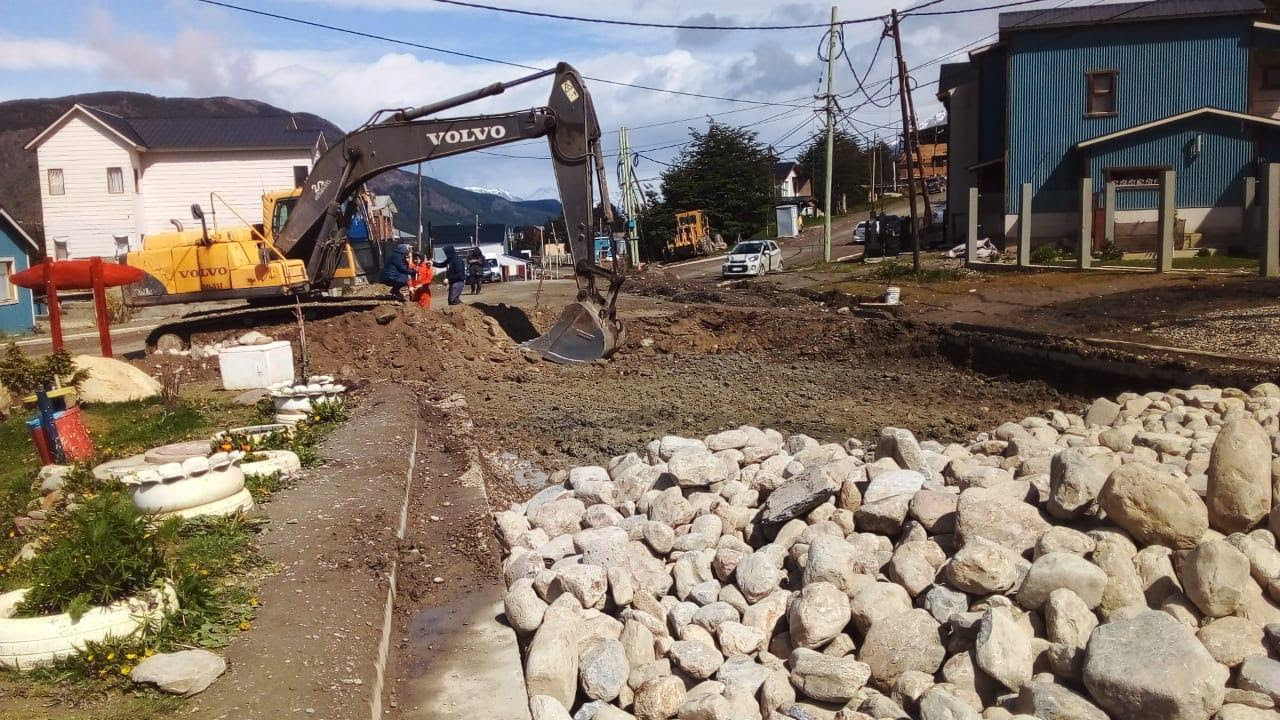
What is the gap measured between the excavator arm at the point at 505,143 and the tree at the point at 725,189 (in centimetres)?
4359

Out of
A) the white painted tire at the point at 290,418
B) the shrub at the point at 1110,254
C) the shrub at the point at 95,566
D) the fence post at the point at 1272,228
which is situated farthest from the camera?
the shrub at the point at 1110,254

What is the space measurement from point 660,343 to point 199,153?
104ft

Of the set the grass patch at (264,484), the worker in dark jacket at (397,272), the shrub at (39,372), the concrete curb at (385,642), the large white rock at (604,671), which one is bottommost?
the large white rock at (604,671)

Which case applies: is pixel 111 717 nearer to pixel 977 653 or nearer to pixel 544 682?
pixel 544 682

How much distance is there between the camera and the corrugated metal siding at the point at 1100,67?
3297cm

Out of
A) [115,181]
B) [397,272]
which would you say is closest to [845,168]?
[115,181]

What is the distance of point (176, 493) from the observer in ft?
21.1

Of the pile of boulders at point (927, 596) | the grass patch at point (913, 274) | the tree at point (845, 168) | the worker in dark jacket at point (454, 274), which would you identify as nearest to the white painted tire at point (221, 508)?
the pile of boulders at point (927, 596)

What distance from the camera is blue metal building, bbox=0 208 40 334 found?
30156mm

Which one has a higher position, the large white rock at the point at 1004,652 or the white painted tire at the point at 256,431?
the white painted tire at the point at 256,431

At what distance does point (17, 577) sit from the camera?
554 centimetres

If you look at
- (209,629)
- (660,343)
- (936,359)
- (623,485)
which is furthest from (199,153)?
(209,629)

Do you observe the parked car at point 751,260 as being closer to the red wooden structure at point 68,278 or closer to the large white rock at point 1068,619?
the red wooden structure at point 68,278

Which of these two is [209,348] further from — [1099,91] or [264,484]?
[1099,91]
